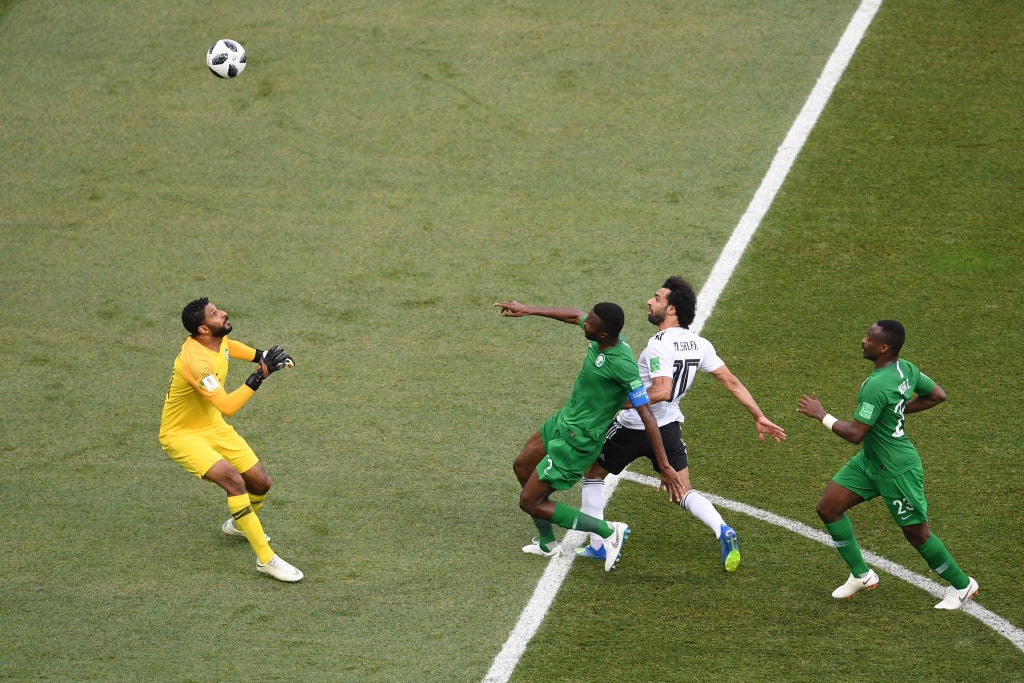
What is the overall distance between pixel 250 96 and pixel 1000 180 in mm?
9100

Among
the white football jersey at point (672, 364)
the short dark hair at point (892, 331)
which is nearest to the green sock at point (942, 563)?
the short dark hair at point (892, 331)

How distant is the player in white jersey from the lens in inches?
342

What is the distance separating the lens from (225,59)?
1339 centimetres

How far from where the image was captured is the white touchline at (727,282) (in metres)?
8.32

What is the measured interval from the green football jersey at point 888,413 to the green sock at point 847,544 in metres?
0.43

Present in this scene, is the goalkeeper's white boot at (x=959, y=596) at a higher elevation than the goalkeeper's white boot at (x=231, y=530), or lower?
higher

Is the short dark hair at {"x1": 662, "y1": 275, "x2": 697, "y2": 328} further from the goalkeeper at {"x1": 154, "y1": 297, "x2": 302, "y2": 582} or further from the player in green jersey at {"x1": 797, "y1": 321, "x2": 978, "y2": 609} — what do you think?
the goalkeeper at {"x1": 154, "y1": 297, "x2": 302, "y2": 582}

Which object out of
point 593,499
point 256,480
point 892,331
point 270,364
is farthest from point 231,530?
point 892,331

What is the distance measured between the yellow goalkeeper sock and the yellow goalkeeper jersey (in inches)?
24.7

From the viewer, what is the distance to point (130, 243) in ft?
43.7

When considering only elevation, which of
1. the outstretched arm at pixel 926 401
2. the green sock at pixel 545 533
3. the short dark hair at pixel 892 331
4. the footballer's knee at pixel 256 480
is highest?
the short dark hair at pixel 892 331

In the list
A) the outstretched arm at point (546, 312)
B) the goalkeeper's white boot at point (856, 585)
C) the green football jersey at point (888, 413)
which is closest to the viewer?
the green football jersey at point (888, 413)

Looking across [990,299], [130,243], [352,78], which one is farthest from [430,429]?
[352,78]

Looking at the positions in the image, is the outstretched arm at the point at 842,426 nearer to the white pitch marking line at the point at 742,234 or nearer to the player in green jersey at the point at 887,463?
the player in green jersey at the point at 887,463
